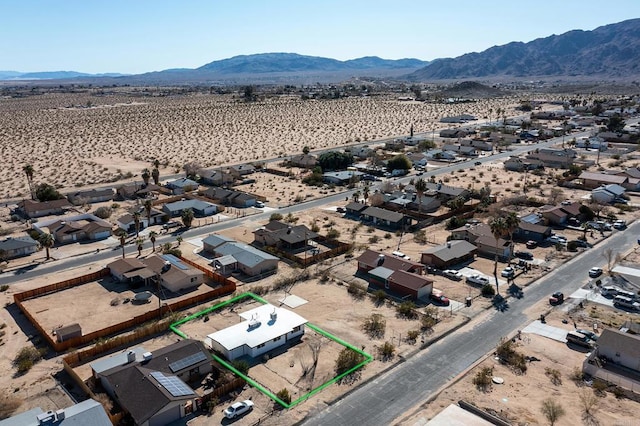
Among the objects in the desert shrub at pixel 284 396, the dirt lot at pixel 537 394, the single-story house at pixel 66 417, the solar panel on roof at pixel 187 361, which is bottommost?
the dirt lot at pixel 537 394

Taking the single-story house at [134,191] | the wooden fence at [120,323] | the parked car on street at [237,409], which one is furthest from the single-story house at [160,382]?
the single-story house at [134,191]

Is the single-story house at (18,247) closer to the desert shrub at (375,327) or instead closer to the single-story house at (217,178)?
the single-story house at (217,178)

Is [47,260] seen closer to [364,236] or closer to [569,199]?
[364,236]

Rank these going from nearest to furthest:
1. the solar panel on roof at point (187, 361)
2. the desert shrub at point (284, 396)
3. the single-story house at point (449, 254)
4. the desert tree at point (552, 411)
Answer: the desert tree at point (552, 411)
the desert shrub at point (284, 396)
the solar panel on roof at point (187, 361)
the single-story house at point (449, 254)

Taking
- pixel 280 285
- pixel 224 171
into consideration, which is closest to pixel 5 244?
pixel 280 285

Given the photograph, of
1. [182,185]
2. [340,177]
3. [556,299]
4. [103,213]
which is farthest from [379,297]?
[182,185]

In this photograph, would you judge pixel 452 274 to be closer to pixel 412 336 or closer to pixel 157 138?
pixel 412 336
